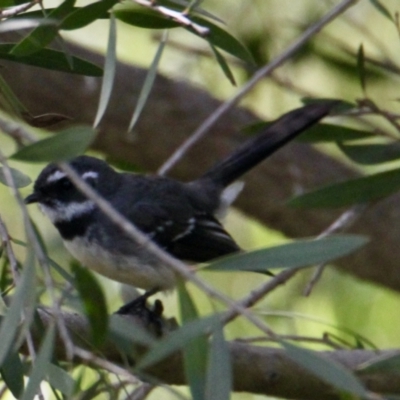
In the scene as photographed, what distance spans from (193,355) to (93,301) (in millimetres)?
187

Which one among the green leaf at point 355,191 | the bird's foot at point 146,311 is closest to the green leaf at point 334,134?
the green leaf at point 355,191

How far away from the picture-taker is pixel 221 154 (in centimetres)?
421

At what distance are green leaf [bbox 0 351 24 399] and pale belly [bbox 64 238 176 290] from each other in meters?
1.30

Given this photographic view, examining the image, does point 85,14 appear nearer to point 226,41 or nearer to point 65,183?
point 226,41

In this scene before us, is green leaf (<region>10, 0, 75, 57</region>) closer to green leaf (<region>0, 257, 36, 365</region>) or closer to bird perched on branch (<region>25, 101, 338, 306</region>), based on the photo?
green leaf (<region>0, 257, 36, 365</region>)

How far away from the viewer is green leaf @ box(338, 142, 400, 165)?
114 inches

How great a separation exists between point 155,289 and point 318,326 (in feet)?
4.97

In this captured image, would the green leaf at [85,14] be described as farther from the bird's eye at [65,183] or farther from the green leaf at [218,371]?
the bird's eye at [65,183]

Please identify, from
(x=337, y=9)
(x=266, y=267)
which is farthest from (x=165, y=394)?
(x=266, y=267)

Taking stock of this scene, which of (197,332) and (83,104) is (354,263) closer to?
(83,104)

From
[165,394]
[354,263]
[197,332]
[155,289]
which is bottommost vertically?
[165,394]

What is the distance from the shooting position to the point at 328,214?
4.23m

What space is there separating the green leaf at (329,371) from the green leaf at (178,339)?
0.12 metres

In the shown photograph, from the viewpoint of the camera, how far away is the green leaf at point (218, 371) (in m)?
1.38
